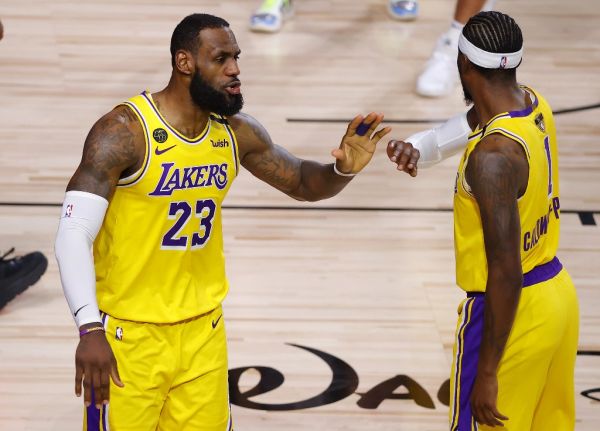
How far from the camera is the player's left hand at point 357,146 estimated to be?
12.3 feet

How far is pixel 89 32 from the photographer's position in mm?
8391

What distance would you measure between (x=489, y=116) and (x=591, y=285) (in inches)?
97.7

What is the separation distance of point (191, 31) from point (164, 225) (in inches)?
23.3

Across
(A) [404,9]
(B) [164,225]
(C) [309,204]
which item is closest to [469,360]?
(B) [164,225]

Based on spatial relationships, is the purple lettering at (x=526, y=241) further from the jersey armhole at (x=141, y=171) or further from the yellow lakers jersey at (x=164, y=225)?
the jersey armhole at (x=141, y=171)

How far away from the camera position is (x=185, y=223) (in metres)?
3.49

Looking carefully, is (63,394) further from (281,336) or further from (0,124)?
(0,124)

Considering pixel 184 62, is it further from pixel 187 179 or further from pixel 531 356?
pixel 531 356

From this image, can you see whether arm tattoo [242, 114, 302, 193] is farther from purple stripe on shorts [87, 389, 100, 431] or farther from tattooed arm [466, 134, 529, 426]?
purple stripe on shorts [87, 389, 100, 431]

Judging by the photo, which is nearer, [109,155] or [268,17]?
[109,155]

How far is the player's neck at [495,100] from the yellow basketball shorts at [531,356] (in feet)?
1.64

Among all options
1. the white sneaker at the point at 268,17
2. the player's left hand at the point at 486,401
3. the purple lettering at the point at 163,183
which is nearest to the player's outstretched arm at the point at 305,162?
the purple lettering at the point at 163,183

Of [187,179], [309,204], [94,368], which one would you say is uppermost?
[187,179]

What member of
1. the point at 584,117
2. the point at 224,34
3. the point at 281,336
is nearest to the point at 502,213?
the point at 224,34
